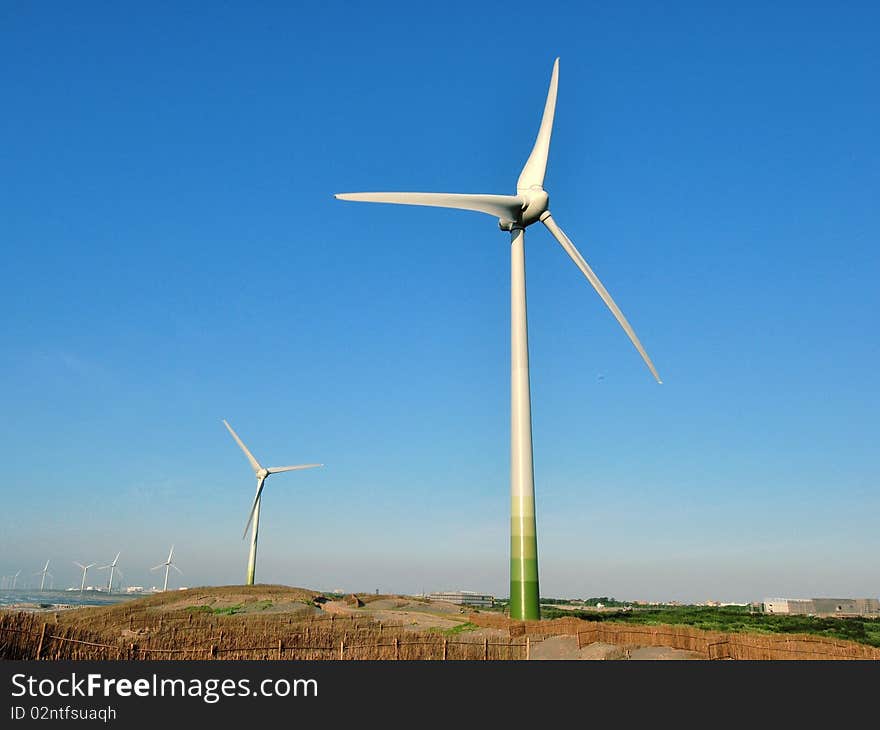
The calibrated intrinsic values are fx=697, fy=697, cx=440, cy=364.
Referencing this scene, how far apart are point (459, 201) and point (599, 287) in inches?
395

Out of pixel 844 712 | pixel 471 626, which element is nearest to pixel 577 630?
pixel 471 626

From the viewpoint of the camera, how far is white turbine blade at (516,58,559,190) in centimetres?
4525

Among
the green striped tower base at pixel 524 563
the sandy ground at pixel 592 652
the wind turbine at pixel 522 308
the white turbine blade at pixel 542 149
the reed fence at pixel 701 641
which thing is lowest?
the sandy ground at pixel 592 652

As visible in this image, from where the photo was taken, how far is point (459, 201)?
141ft

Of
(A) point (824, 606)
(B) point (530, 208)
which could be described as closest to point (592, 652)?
(B) point (530, 208)

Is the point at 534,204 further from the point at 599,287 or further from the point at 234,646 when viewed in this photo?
the point at 234,646

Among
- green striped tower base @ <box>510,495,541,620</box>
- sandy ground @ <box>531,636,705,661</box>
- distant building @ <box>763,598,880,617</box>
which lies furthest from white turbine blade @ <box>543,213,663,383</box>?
distant building @ <box>763,598,880,617</box>

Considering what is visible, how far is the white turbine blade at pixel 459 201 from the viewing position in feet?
130

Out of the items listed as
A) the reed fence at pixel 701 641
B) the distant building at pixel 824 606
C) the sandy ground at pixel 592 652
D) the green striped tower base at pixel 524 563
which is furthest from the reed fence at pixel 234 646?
the distant building at pixel 824 606

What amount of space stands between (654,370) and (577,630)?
15.4 meters

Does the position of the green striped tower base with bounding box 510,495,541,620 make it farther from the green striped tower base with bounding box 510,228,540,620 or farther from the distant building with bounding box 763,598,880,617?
the distant building with bounding box 763,598,880,617

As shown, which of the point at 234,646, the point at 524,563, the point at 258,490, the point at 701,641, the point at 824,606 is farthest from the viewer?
the point at 824,606

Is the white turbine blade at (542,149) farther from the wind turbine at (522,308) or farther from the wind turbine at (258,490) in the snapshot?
the wind turbine at (258,490)

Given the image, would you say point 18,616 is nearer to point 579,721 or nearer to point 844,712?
point 579,721
